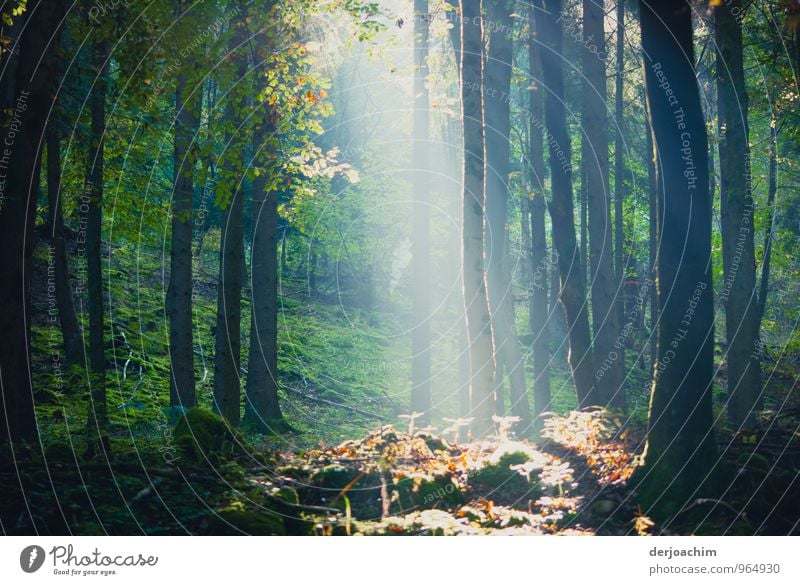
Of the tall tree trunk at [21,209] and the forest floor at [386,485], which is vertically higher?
the tall tree trunk at [21,209]

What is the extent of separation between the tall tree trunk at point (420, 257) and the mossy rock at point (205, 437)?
827 cm

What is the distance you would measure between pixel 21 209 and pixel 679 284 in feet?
26.5

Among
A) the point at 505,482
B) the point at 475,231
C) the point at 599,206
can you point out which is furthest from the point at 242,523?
the point at 599,206

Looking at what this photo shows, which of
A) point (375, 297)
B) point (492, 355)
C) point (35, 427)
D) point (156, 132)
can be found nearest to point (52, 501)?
point (35, 427)

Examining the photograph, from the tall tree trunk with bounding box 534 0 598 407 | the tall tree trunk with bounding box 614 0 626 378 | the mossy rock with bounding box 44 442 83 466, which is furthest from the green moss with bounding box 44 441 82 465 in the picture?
the tall tree trunk with bounding box 614 0 626 378

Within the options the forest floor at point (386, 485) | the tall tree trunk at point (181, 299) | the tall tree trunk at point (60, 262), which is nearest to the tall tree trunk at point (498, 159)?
the forest floor at point (386, 485)

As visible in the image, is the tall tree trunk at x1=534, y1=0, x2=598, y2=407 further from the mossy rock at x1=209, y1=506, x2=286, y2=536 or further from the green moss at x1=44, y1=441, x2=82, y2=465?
the green moss at x1=44, y1=441, x2=82, y2=465

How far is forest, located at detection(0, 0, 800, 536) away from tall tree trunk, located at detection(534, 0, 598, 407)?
2.3 inches

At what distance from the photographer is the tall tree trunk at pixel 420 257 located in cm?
1859

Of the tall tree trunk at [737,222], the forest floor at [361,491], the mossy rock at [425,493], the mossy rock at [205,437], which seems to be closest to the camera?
the forest floor at [361,491]

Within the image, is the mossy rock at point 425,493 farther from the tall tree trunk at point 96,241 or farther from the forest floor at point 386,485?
the tall tree trunk at point 96,241

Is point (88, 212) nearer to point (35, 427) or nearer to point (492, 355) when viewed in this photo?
point (35, 427)

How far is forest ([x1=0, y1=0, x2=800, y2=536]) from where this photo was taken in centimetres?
817

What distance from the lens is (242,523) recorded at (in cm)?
764
